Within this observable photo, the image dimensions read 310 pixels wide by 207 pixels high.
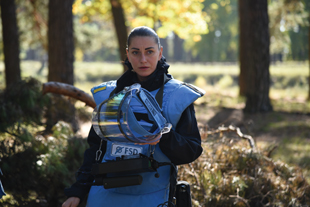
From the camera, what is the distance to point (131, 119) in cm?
217

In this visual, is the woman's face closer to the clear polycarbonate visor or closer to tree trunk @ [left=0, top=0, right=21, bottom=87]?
the clear polycarbonate visor

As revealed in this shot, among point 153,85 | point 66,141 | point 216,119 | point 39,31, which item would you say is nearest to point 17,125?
point 66,141

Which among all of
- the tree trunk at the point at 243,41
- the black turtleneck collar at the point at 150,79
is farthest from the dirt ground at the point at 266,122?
the black turtleneck collar at the point at 150,79

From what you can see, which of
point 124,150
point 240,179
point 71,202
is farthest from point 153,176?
point 240,179

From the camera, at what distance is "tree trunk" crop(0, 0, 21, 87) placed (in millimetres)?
10570

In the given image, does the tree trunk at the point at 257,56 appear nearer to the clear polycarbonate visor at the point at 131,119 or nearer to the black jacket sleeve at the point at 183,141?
the black jacket sleeve at the point at 183,141

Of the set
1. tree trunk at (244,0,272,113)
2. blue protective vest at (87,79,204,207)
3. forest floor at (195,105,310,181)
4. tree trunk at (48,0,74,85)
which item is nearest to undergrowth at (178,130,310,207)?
forest floor at (195,105,310,181)

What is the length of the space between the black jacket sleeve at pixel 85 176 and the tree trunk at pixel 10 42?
8.70 metres

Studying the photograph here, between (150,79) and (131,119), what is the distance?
50 cm

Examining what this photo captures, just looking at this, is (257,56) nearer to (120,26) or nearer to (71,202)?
(120,26)

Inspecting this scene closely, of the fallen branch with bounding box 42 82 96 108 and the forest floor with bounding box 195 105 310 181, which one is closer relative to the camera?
the fallen branch with bounding box 42 82 96 108

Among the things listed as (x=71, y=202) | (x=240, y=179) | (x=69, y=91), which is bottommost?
(x=240, y=179)

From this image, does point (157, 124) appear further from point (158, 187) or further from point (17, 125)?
point (17, 125)

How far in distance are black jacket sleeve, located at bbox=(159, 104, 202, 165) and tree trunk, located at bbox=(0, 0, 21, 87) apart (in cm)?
924
